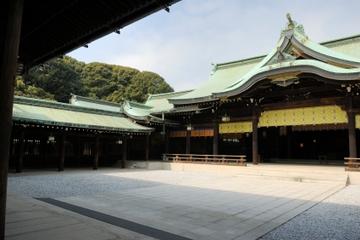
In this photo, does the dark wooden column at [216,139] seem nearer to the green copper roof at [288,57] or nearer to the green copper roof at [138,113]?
the green copper roof at [288,57]

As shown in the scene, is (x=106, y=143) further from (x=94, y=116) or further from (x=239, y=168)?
(x=239, y=168)

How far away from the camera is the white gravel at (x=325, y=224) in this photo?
215 inches

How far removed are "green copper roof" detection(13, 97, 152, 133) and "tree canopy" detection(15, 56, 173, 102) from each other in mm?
19240

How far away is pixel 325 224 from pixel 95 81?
5115 centimetres

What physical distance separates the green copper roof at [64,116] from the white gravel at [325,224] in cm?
1360

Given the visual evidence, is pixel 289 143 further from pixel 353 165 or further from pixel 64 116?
pixel 64 116

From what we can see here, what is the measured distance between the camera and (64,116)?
63.3 ft

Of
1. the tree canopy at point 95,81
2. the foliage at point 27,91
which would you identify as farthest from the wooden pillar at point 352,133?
the tree canopy at point 95,81

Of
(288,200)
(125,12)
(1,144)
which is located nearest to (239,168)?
(288,200)

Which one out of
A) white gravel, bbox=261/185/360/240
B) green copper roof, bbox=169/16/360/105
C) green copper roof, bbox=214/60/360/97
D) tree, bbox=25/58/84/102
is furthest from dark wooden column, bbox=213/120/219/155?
tree, bbox=25/58/84/102

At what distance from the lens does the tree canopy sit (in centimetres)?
4419

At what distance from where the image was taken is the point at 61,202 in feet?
26.8

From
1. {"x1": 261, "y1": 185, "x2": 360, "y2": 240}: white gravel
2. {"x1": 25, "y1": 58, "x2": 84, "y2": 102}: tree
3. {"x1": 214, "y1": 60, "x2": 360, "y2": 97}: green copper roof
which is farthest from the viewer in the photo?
{"x1": 25, "y1": 58, "x2": 84, "y2": 102}: tree

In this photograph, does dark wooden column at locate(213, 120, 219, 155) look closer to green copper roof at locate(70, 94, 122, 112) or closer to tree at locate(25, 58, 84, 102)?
green copper roof at locate(70, 94, 122, 112)
